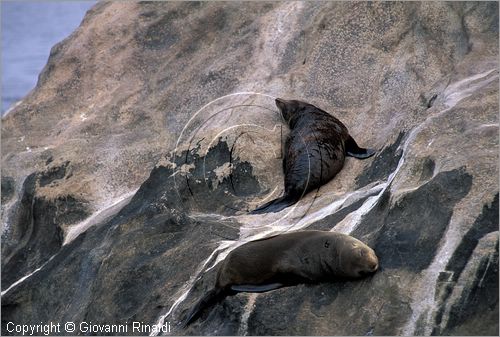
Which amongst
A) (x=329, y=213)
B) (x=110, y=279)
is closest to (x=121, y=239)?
(x=110, y=279)

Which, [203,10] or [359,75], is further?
[203,10]

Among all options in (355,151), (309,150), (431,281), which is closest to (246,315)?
(431,281)

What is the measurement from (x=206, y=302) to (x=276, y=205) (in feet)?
5.30

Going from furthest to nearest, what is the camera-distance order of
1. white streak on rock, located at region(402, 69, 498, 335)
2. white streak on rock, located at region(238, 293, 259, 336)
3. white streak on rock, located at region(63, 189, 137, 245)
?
white streak on rock, located at region(63, 189, 137, 245)
white streak on rock, located at region(238, 293, 259, 336)
white streak on rock, located at region(402, 69, 498, 335)

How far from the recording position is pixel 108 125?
11.7 meters

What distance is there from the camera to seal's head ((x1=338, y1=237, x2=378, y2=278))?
23.6ft

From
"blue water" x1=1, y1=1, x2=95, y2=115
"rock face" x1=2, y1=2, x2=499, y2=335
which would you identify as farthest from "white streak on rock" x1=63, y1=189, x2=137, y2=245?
"blue water" x1=1, y1=1, x2=95, y2=115

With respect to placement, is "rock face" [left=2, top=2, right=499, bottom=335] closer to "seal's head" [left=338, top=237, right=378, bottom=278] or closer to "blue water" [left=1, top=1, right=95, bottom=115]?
"seal's head" [left=338, top=237, right=378, bottom=278]

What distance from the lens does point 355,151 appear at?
9.60 m

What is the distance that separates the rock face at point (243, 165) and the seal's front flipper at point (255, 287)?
74 mm

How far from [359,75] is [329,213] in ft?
8.28

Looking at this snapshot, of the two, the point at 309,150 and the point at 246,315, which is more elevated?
the point at 309,150

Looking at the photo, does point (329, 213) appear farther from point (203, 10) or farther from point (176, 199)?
point (203, 10)

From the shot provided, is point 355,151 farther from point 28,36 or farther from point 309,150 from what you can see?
point 28,36
